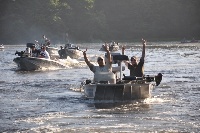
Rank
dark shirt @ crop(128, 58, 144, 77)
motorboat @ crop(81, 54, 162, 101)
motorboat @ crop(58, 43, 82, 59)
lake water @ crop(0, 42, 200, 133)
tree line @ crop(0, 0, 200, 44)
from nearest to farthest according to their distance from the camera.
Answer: lake water @ crop(0, 42, 200, 133) → motorboat @ crop(81, 54, 162, 101) → dark shirt @ crop(128, 58, 144, 77) → motorboat @ crop(58, 43, 82, 59) → tree line @ crop(0, 0, 200, 44)

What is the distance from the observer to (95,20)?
136500 millimetres

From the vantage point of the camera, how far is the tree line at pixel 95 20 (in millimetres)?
133125

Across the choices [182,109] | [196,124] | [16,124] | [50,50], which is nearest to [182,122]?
[196,124]

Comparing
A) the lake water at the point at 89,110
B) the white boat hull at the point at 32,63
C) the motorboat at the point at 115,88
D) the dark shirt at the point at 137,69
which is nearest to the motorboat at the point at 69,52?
the white boat hull at the point at 32,63

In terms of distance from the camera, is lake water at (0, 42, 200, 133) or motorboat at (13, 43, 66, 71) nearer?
lake water at (0, 42, 200, 133)

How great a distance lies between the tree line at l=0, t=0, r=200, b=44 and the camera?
437 ft

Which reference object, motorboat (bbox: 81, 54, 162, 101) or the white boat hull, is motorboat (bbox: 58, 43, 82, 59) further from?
motorboat (bbox: 81, 54, 162, 101)

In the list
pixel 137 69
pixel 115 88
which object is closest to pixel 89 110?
pixel 115 88

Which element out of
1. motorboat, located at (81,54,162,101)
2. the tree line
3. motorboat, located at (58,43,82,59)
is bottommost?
motorboat, located at (81,54,162,101)

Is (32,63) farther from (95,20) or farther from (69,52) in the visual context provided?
(95,20)

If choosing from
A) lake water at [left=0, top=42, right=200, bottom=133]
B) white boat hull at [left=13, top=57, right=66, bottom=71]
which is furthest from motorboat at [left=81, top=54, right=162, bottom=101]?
white boat hull at [left=13, top=57, right=66, bottom=71]

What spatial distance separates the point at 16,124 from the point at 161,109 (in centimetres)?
547

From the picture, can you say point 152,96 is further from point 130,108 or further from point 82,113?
point 82,113

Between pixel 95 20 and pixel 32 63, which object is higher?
pixel 95 20
